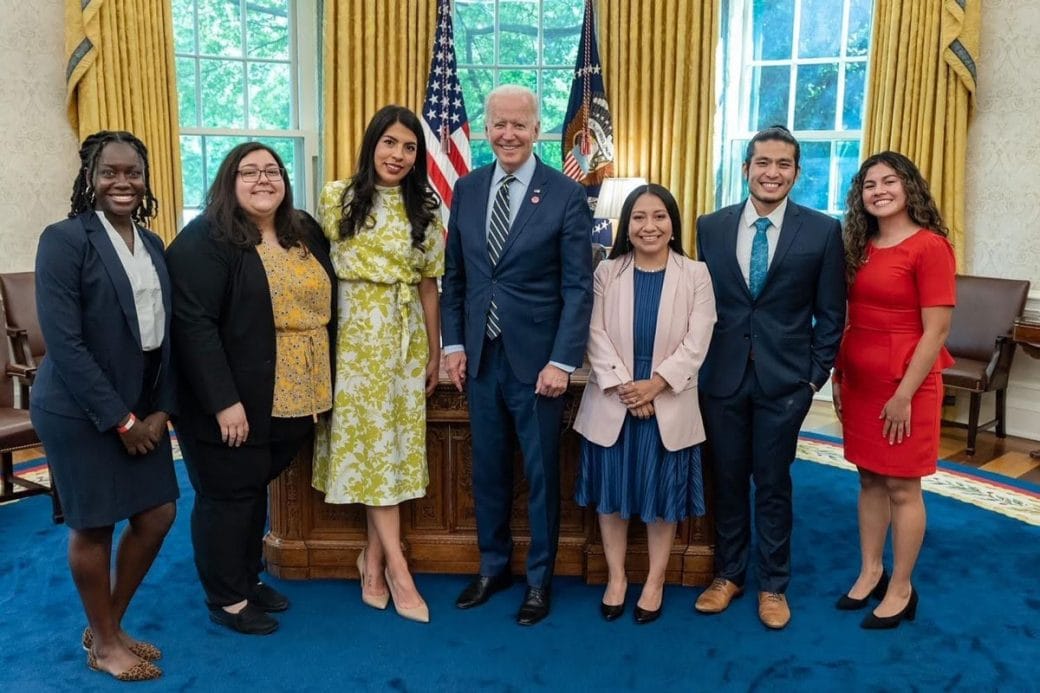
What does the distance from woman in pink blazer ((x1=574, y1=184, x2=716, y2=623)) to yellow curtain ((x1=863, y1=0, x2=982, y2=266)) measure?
3319 millimetres

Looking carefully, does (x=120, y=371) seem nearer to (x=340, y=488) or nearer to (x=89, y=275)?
(x=89, y=275)

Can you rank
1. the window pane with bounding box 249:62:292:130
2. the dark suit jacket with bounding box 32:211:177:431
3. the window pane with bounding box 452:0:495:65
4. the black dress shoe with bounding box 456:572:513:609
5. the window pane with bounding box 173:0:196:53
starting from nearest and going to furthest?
the dark suit jacket with bounding box 32:211:177:431, the black dress shoe with bounding box 456:572:513:609, the window pane with bounding box 173:0:196:53, the window pane with bounding box 249:62:292:130, the window pane with bounding box 452:0:495:65

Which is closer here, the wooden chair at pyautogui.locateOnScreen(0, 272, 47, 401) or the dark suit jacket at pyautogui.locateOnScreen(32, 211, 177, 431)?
the dark suit jacket at pyautogui.locateOnScreen(32, 211, 177, 431)

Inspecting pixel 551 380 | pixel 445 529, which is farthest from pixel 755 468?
pixel 445 529

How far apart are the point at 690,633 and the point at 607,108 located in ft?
13.7

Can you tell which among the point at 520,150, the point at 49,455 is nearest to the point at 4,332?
the point at 49,455

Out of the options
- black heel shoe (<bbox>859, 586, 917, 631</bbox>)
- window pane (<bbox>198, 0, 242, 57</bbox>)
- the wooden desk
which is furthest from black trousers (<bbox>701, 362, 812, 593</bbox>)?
window pane (<bbox>198, 0, 242, 57</bbox>)

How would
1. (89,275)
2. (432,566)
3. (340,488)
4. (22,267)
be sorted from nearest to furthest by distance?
1. (89,275)
2. (340,488)
3. (432,566)
4. (22,267)

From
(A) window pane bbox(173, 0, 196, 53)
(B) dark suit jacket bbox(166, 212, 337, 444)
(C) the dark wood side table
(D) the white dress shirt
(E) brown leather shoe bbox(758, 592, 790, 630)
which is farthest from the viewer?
(A) window pane bbox(173, 0, 196, 53)

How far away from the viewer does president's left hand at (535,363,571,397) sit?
2711 millimetres

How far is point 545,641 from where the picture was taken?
8.97 ft

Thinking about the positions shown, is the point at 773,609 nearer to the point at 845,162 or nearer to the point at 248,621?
the point at 248,621

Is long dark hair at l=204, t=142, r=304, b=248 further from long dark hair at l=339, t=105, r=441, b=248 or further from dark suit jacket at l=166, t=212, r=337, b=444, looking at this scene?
long dark hair at l=339, t=105, r=441, b=248

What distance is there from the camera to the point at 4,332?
158 inches
